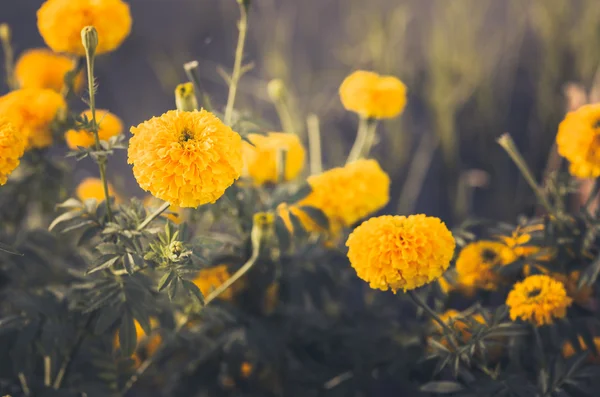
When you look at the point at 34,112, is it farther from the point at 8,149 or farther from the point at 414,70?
the point at 414,70

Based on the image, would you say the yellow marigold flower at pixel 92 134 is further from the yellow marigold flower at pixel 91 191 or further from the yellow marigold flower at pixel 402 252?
the yellow marigold flower at pixel 402 252

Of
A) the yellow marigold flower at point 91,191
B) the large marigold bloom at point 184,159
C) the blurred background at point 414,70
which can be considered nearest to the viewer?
the large marigold bloom at point 184,159

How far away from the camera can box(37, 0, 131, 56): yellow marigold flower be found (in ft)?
4.01

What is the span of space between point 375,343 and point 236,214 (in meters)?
0.45

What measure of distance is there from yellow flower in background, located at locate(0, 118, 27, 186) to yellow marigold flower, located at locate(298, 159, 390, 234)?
60 centimetres

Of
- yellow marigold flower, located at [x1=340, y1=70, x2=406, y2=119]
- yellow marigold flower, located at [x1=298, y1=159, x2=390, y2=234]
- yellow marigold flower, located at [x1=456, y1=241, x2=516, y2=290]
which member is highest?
yellow marigold flower, located at [x1=340, y1=70, x2=406, y2=119]

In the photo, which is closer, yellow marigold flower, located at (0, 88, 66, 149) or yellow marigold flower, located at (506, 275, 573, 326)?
yellow marigold flower, located at (506, 275, 573, 326)

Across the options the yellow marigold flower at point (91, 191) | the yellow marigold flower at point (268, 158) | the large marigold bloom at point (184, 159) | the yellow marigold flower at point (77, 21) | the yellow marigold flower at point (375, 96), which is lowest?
the yellow marigold flower at point (91, 191)

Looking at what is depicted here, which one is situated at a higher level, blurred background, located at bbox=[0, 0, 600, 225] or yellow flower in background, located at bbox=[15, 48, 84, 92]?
yellow flower in background, located at bbox=[15, 48, 84, 92]

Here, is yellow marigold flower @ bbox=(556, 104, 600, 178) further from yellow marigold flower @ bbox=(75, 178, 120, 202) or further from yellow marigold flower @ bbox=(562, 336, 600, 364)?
yellow marigold flower @ bbox=(75, 178, 120, 202)

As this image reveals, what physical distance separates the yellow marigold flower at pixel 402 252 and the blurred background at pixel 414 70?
1130 mm

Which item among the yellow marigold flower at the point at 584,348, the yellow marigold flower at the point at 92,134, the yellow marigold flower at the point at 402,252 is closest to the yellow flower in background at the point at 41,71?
the yellow marigold flower at the point at 92,134

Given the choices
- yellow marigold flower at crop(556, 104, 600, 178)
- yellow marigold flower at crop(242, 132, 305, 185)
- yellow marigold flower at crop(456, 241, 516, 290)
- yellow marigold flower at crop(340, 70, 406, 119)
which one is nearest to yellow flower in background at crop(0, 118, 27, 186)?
yellow marigold flower at crop(242, 132, 305, 185)

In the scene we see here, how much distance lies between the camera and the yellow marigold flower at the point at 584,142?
121 centimetres
